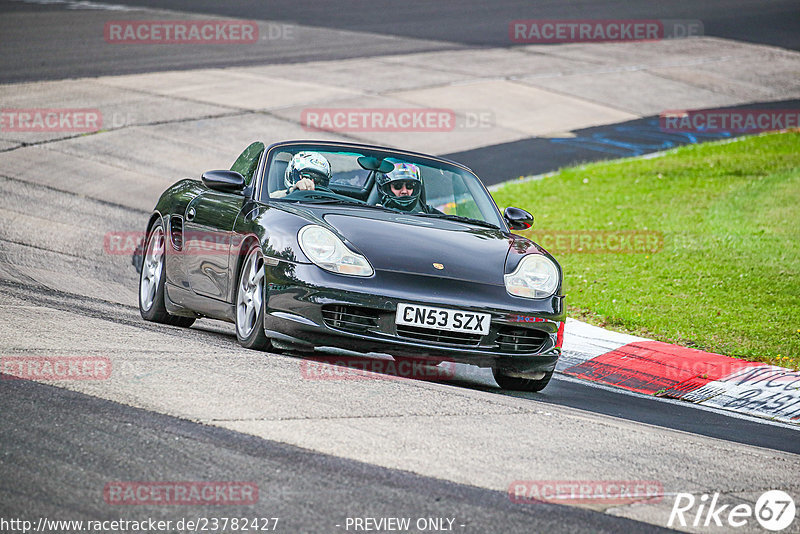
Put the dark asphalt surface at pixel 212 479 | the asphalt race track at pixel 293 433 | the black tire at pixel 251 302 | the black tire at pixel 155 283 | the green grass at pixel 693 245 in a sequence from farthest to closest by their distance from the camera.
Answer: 1. the green grass at pixel 693 245
2. the black tire at pixel 155 283
3. the black tire at pixel 251 302
4. the asphalt race track at pixel 293 433
5. the dark asphalt surface at pixel 212 479

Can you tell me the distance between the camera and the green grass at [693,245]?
10117 millimetres

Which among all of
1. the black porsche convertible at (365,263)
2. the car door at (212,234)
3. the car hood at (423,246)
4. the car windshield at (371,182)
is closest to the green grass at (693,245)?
the car windshield at (371,182)

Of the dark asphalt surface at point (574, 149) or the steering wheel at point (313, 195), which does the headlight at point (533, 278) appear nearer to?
the steering wheel at point (313, 195)

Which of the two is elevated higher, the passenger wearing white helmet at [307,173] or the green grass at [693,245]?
the passenger wearing white helmet at [307,173]

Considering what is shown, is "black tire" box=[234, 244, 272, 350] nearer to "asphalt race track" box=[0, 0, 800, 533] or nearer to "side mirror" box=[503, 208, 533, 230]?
"asphalt race track" box=[0, 0, 800, 533]

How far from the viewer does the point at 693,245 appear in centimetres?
1321

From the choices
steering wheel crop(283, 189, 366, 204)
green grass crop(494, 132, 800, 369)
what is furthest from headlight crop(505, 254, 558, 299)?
green grass crop(494, 132, 800, 369)

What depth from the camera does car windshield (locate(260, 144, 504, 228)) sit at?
7805mm

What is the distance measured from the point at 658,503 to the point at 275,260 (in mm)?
2972

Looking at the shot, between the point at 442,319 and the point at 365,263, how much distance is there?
1.80 ft

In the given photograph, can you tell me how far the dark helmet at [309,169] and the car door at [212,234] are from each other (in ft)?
1.05

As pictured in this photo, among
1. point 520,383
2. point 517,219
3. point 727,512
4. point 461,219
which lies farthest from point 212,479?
point 517,219

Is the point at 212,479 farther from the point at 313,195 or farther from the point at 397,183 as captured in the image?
the point at 397,183

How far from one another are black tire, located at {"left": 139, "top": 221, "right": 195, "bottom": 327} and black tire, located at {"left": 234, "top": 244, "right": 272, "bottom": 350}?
1.52 metres
